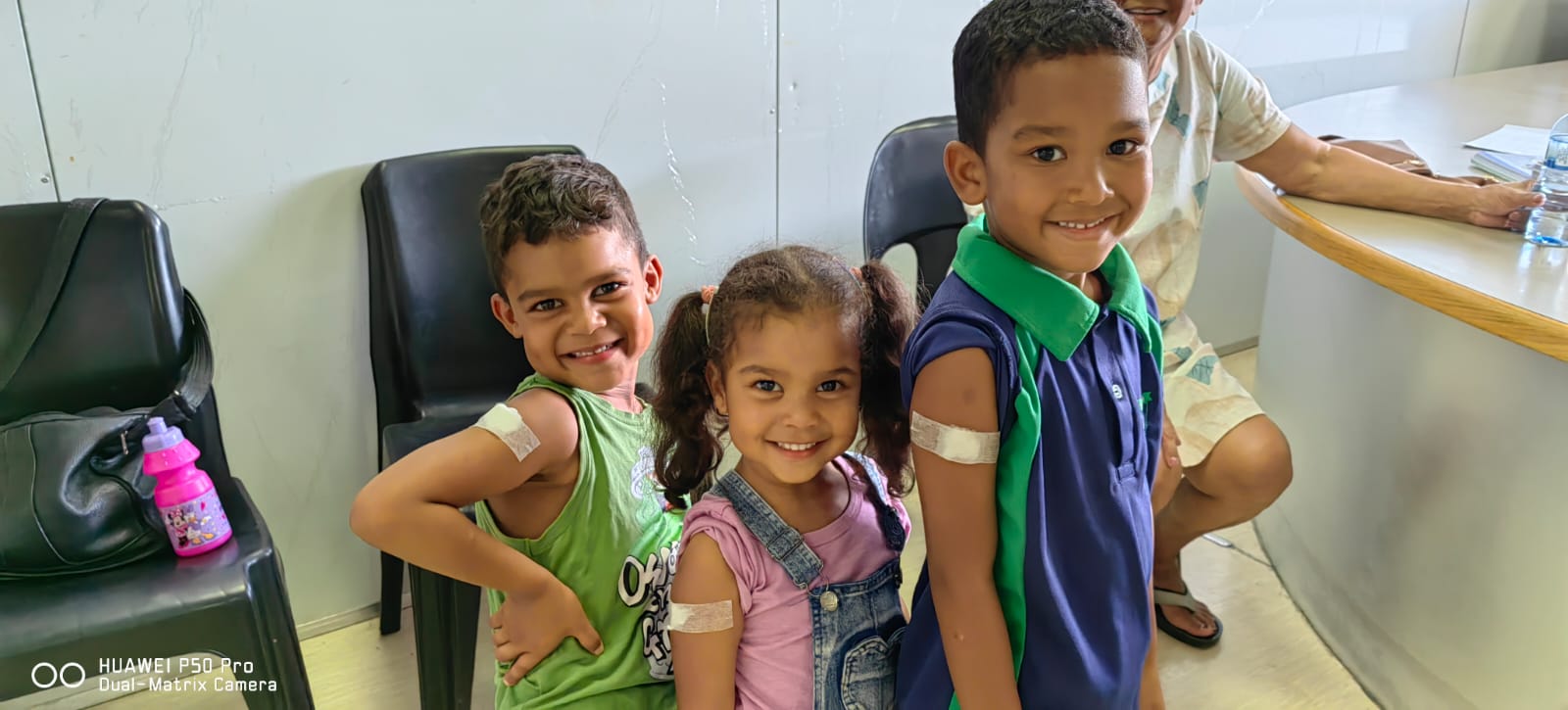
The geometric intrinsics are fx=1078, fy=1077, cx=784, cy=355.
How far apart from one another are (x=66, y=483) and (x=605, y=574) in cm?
78

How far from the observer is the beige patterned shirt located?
1805 mm

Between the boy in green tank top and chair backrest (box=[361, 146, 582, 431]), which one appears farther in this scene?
chair backrest (box=[361, 146, 582, 431])

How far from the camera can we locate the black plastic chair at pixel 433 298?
1893 mm

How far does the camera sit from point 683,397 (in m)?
1.25

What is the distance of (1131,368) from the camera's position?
117cm

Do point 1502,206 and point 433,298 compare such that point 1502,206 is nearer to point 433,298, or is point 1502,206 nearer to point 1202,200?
point 1202,200

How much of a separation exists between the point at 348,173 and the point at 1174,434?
149cm

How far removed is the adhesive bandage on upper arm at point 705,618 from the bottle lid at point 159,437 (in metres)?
0.87

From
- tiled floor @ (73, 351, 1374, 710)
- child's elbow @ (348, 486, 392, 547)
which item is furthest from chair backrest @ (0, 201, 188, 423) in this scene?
child's elbow @ (348, 486, 392, 547)

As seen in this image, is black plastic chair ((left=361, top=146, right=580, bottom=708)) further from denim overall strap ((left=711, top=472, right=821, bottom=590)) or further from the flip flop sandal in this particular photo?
the flip flop sandal

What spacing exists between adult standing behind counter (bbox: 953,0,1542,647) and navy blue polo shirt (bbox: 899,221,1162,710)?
626 millimetres

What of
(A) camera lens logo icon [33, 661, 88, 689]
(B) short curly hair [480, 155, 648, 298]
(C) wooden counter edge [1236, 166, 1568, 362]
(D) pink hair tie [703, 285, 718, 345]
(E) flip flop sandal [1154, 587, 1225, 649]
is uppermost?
(B) short curly hair [480, 155, 648, 298]

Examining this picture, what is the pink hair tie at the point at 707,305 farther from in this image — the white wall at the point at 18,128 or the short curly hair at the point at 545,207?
the white wall at the point at 18,128

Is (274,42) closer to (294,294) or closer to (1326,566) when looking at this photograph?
(294,294)
